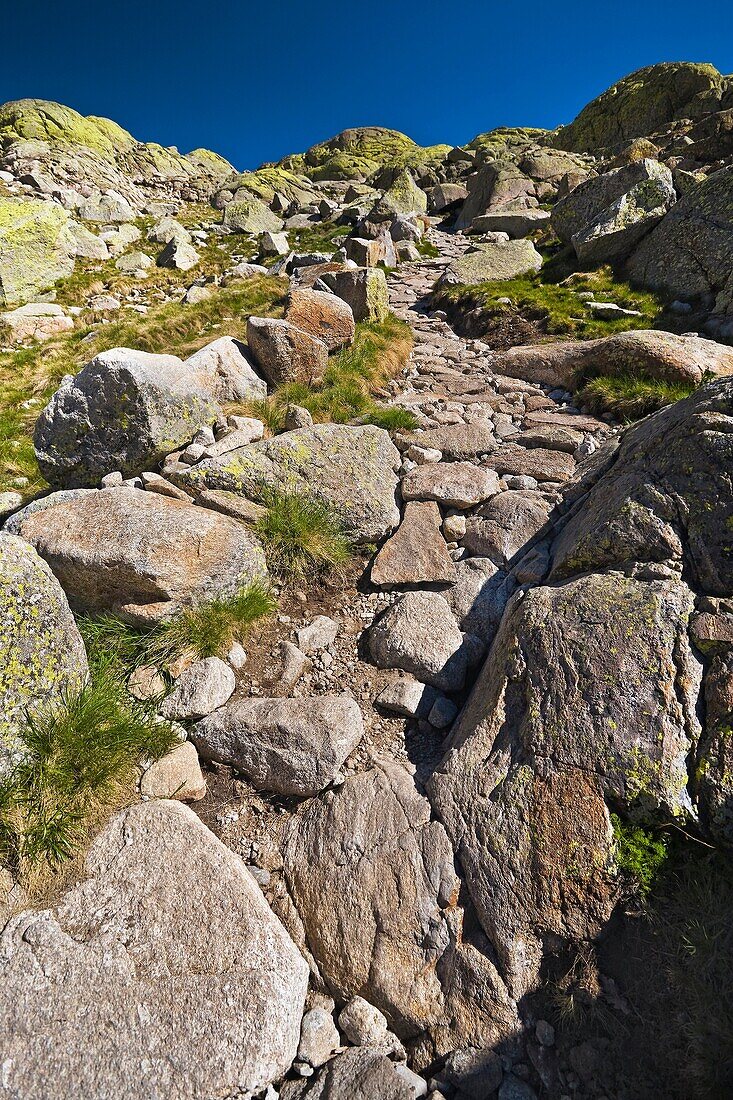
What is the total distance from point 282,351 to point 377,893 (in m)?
9.87

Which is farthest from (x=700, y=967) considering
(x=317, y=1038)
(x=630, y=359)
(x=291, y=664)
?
(x=630, y=359)

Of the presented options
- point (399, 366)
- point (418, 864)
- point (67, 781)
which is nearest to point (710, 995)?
point (418, 864)

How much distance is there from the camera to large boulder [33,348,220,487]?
7.28 meters

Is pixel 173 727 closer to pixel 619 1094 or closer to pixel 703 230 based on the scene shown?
pixel 619 1094

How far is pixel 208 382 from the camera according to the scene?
959 cm

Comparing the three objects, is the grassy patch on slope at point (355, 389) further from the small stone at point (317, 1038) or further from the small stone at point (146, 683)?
the small stone at point (317, 1038)

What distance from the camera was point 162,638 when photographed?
206 inches

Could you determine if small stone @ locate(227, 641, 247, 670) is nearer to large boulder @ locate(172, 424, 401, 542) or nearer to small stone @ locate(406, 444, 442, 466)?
large boulder @ locate(172, 424, 401, 542)

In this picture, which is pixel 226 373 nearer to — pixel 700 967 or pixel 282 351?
pixel 282 351

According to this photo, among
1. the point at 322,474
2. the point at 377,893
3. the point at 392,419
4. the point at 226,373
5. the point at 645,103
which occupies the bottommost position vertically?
the point at 377,893

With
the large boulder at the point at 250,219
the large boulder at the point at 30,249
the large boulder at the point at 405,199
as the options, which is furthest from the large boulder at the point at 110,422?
the large boulder at the point at 405,199

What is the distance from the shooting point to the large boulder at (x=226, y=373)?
967cm

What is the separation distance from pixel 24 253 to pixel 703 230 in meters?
27.7

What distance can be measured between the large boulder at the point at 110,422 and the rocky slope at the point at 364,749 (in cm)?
4
